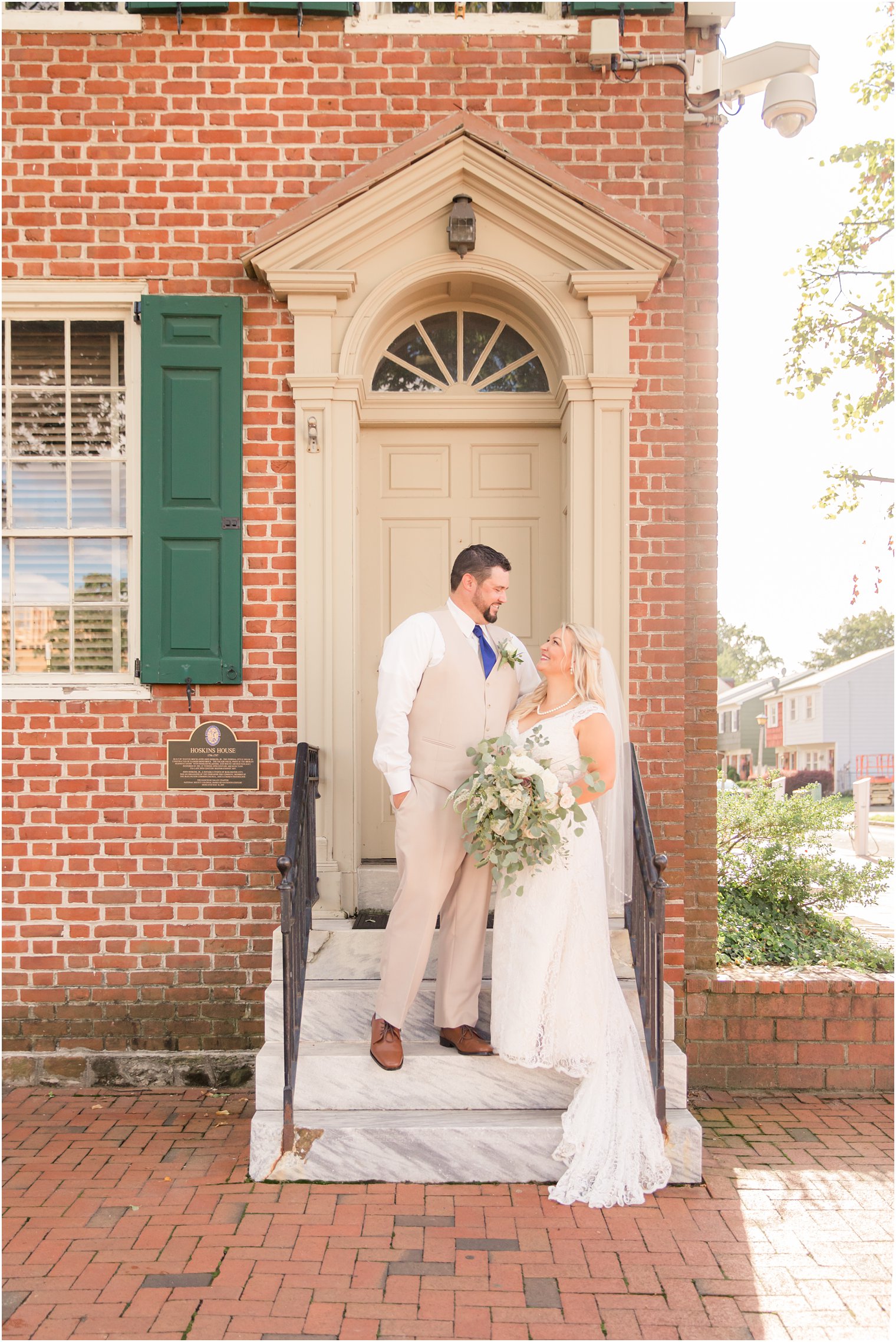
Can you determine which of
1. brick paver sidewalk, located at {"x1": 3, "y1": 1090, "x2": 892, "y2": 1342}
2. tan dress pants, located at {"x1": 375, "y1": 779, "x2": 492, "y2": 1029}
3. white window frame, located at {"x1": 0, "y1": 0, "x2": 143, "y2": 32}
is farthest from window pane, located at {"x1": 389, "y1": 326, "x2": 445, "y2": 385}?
brick paver sidewalk, located at {"x1": 3, "y1": 1090, "x2": 892, "y2": 1342}

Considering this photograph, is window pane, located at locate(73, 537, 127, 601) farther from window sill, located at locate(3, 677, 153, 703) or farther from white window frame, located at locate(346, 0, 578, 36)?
white window frame, located at locate(346, 0, 578, 36)

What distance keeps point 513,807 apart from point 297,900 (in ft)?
3.42

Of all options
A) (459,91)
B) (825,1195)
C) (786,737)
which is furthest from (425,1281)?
(786,737)

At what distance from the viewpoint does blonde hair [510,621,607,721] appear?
3953mm

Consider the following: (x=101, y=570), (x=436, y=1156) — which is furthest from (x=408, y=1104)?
(x=101, y=570)

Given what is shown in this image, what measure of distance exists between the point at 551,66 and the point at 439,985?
4405 mm

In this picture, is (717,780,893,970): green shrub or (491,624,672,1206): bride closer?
(491,624,672,1206): bride

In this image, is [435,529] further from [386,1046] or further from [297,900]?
[386,1046]

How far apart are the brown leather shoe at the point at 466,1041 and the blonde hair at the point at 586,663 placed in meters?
1.41

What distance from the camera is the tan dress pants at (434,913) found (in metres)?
3.89

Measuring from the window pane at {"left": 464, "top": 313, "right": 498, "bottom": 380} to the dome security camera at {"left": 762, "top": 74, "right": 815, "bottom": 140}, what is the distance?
64.7 inches

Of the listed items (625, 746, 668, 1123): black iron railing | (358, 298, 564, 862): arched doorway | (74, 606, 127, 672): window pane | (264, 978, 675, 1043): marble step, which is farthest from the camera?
(358, 298, 564, 862): arched doorway

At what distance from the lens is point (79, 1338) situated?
9.48ft

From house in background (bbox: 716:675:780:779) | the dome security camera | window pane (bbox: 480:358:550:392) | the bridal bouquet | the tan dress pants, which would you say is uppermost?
the dome security camera
